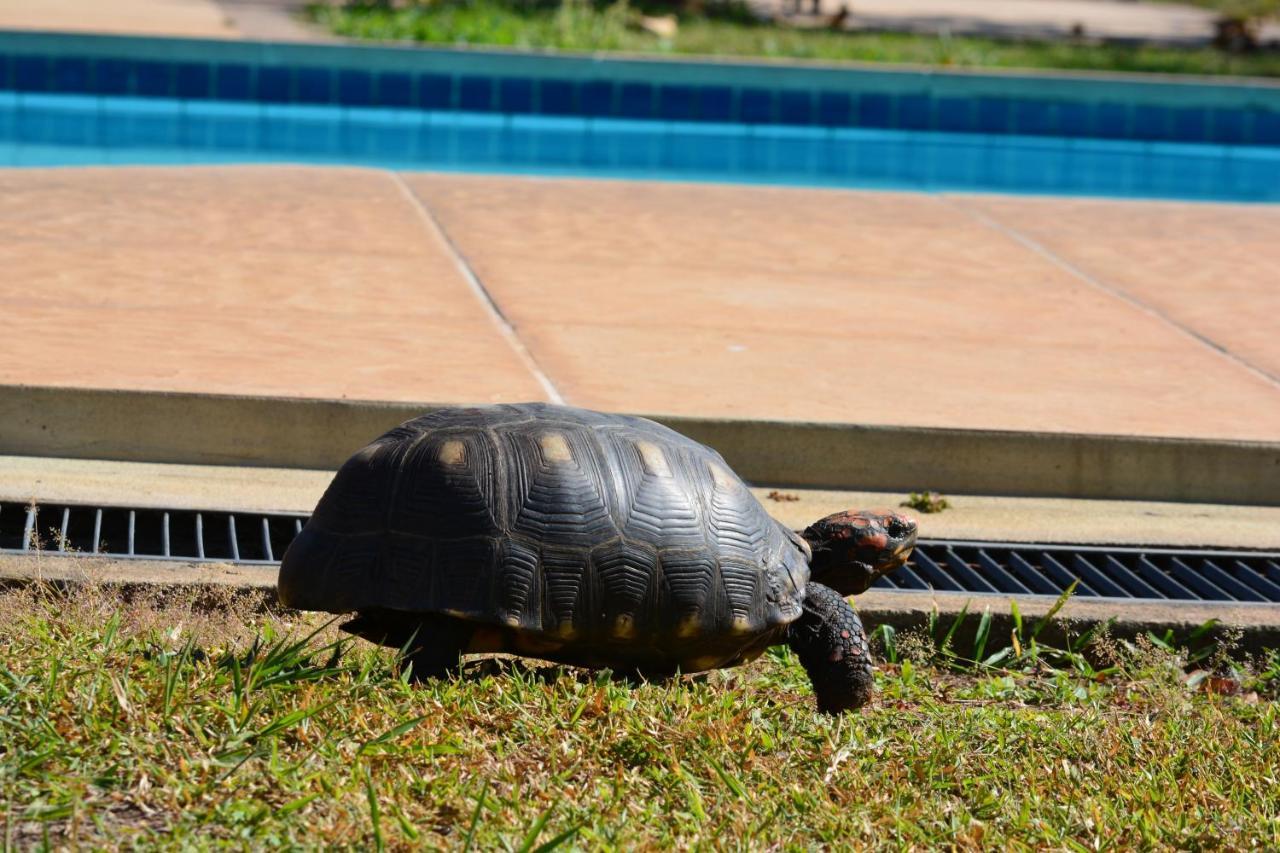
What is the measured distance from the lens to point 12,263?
618cm

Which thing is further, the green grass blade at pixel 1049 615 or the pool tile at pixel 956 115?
the pool tile at pixel 956 115

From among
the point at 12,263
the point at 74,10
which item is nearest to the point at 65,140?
the point at 74,10

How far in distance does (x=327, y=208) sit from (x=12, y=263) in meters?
1.78

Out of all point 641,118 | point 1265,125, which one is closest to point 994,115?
point 1265,125

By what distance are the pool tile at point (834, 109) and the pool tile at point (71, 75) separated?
576 centimetres

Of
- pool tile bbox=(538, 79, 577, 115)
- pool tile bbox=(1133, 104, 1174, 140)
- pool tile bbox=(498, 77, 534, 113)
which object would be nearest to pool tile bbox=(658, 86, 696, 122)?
pool tile bbox=(538, 79, 577, 115)

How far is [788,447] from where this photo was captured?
4.98 meters

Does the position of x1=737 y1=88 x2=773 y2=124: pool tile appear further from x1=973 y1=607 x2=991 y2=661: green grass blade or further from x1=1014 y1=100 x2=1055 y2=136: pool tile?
x1=973 y1=607 x2=991 y2=661: green grass blade

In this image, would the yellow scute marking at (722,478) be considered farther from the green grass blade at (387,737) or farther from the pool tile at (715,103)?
the pool tile at (715,103)


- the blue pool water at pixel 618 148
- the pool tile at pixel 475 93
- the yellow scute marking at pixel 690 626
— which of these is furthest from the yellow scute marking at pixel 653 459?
the pool tile at pixel 475 93

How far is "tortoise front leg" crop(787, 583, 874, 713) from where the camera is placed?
358cm

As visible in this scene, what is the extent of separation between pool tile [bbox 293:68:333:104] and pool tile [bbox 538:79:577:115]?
1666 millimetres

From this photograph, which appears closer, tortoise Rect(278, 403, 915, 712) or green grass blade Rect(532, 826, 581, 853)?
green grass blade Rect(532, 826, 581, 853)

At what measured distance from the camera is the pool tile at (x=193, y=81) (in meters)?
12.8
